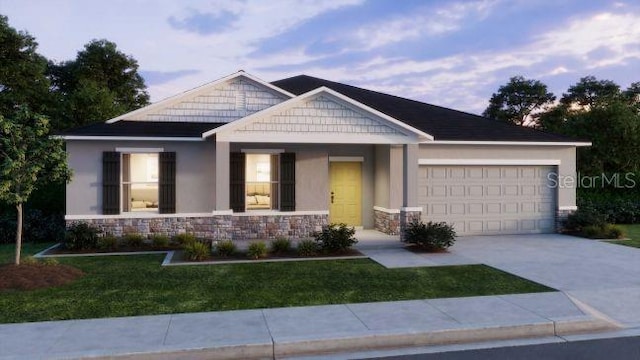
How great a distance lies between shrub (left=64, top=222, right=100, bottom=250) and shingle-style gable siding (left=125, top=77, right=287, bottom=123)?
4202mm

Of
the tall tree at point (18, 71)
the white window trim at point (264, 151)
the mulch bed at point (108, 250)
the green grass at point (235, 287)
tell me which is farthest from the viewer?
the tall tree at point (18, 71)

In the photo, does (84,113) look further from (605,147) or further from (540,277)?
(605,147)

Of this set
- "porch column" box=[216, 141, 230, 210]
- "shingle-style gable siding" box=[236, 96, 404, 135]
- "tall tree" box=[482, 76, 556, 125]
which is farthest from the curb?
"tall tree" box=[482, 76, 556, 125]

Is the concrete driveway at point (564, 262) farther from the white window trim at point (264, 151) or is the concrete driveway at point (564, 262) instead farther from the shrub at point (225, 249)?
the white window trim at point (264, 151)

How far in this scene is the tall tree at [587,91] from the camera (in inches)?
1657

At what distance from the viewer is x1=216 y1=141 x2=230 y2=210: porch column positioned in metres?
12.9

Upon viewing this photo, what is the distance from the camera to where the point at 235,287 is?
8.88 meters

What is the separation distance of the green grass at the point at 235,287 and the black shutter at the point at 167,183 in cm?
301

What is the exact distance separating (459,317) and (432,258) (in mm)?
5019

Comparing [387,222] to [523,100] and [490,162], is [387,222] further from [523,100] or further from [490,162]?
[523,100]

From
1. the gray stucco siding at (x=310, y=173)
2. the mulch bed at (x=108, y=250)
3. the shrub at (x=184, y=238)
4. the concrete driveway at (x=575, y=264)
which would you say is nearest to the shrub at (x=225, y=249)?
the shrub at (x=184, y=238)

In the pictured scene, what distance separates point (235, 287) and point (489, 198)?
10275 millimetres

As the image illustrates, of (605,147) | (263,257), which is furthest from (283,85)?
(605,147)

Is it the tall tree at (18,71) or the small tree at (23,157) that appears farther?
the tall tree at (18,71)
